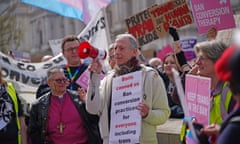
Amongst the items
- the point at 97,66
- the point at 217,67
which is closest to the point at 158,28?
the point at 97,66

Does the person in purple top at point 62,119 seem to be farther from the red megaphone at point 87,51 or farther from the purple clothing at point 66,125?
the red megaphone at point 87,51

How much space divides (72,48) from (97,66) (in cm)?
126

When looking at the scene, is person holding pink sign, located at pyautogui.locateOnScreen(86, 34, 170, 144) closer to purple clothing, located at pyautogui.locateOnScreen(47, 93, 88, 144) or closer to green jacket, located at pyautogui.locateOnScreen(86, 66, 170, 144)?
green jacket, located at pyautogui.locateOnScreen(86, 66, 170, 144)

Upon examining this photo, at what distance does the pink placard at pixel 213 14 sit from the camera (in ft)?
15.0

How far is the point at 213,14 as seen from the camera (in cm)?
464

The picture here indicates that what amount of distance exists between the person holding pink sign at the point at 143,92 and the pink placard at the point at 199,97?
1.59ft

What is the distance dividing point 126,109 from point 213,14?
181 centimetres

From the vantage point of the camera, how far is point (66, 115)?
393cm

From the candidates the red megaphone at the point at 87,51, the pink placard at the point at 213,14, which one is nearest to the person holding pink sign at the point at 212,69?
the red megaphone at the point at 87,51

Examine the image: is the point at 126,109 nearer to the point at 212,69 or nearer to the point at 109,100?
the point at 109,100

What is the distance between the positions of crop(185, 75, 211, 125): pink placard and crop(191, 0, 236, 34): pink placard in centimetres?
189

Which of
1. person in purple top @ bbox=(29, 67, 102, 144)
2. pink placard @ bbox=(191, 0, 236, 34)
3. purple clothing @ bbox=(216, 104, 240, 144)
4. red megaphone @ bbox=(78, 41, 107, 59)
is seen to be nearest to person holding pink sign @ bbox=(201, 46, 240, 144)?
purple clothing @ bbox=(216, 104, 240, 144)

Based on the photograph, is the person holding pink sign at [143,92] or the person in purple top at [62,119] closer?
the person holding pink sign at [143,92]

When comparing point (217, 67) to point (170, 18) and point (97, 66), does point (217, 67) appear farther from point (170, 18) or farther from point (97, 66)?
point (170, 18)
